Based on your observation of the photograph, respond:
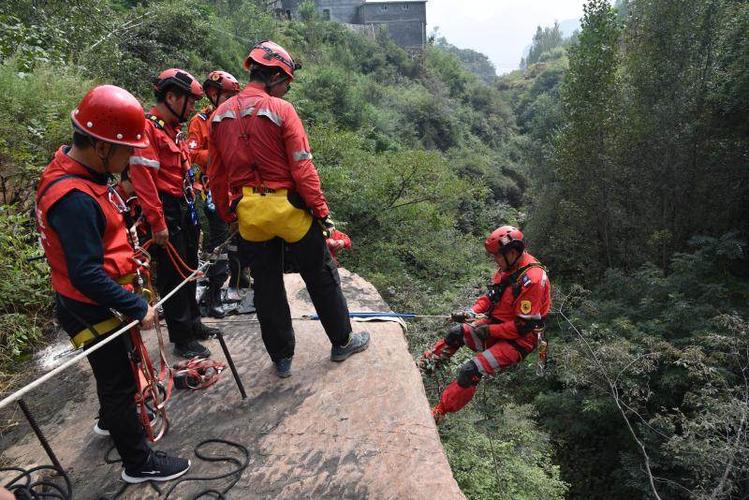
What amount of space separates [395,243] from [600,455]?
5.61 m

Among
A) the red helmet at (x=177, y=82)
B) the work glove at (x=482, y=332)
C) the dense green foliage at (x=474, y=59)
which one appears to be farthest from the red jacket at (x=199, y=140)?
the dense green foliage at (x=474, y=59)

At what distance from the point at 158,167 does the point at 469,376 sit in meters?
3.24

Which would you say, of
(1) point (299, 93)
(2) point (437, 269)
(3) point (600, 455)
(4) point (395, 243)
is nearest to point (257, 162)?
(4) point (395, 243)

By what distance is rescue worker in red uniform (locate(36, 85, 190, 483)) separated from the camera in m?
1.86

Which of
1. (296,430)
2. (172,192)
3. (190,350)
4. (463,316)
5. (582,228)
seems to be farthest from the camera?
(582,228)

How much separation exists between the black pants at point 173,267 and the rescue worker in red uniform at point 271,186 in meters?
0.44

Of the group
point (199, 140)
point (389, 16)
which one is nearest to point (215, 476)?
point (199, 140)

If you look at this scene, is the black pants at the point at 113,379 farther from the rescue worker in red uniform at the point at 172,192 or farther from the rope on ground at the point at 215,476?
the rescue worker in red uniform at the point at 172,192

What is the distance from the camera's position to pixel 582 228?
15.4 m

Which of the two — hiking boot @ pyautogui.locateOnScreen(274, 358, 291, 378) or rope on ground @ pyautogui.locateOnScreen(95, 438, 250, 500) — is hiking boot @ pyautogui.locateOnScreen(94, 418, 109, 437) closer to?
rope on ground @ pyautogui.locateOnScreen(95, 438, 250, 500)

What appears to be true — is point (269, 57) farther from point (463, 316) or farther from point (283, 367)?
point (463, 316)

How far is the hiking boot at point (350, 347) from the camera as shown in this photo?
10.8 ft

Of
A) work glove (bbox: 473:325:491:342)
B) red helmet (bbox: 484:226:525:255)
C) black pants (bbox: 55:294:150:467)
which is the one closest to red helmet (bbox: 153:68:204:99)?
black pants (bbox: 55:294:150:467)

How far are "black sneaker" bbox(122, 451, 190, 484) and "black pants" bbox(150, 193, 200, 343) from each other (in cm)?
118
